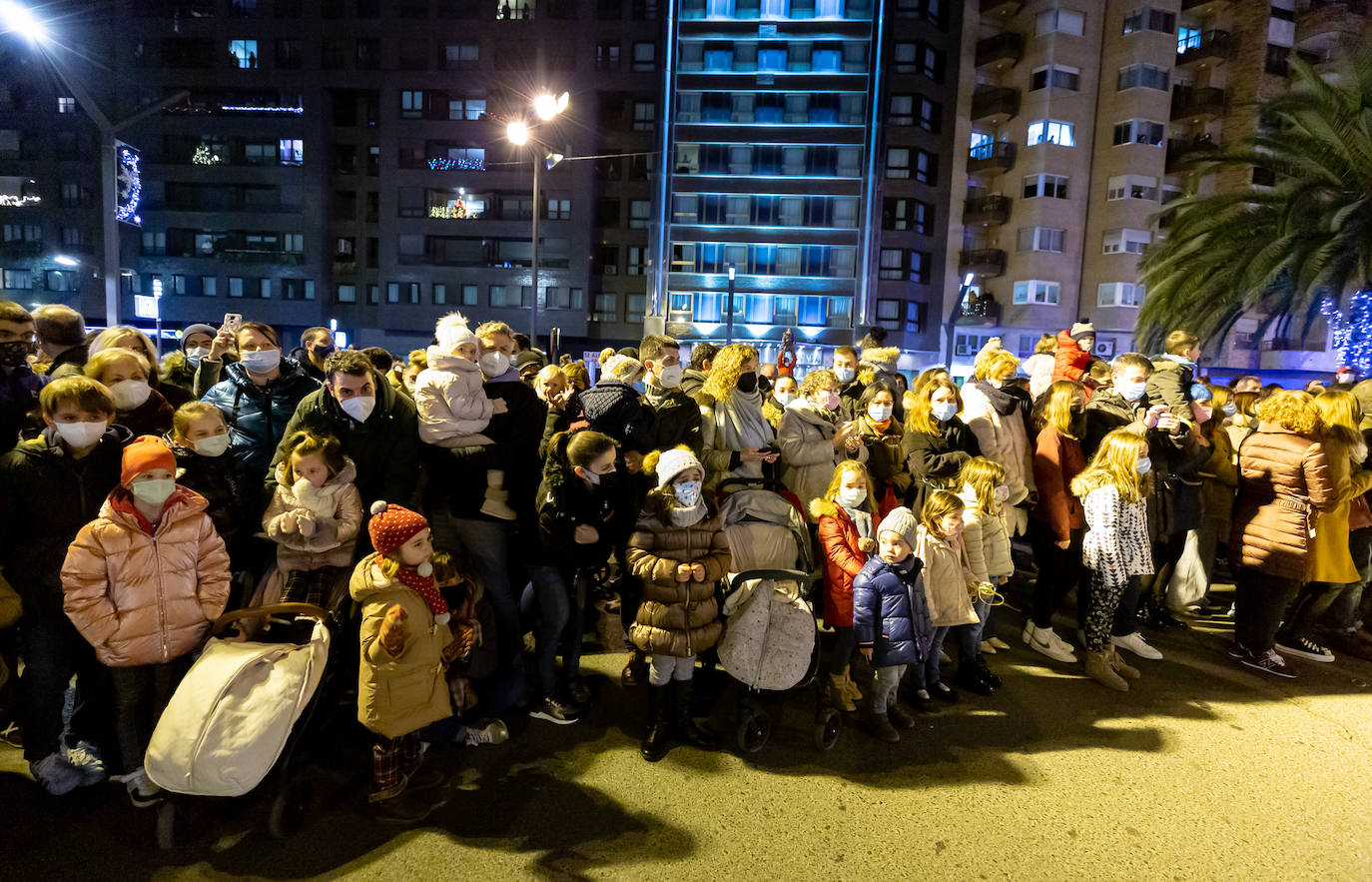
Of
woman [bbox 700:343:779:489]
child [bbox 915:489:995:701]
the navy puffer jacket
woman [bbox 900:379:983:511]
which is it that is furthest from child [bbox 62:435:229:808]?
woman [bbox 900:379:983:511]

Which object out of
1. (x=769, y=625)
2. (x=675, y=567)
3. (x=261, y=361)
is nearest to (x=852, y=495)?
(x=769, y=625)

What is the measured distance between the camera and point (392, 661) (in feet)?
11.1

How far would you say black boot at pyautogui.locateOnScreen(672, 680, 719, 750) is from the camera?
4.32m

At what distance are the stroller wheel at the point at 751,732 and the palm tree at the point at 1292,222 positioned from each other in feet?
47.2

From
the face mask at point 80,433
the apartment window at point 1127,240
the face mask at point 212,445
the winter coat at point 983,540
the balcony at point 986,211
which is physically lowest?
the winter coat at point 983,540

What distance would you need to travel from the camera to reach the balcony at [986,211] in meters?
35.1

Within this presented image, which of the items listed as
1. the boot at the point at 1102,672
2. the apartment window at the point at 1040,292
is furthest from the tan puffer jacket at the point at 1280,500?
the apartment window at the point at 1040,292

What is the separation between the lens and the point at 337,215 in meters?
39.5

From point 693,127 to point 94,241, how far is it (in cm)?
3312

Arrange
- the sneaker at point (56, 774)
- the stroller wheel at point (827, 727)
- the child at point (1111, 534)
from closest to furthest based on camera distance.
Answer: the sneaker at point (56, 774), the stroller wheel at point (827, 727), the child at point (1111, 534)

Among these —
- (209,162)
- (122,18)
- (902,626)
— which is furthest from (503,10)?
(902,626)

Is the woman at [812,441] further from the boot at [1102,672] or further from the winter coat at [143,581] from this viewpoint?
the winter coat at [143,581]

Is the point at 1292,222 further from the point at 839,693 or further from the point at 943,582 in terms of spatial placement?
the point at 839,693

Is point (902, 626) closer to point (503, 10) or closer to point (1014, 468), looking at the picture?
point (1014, 468)
